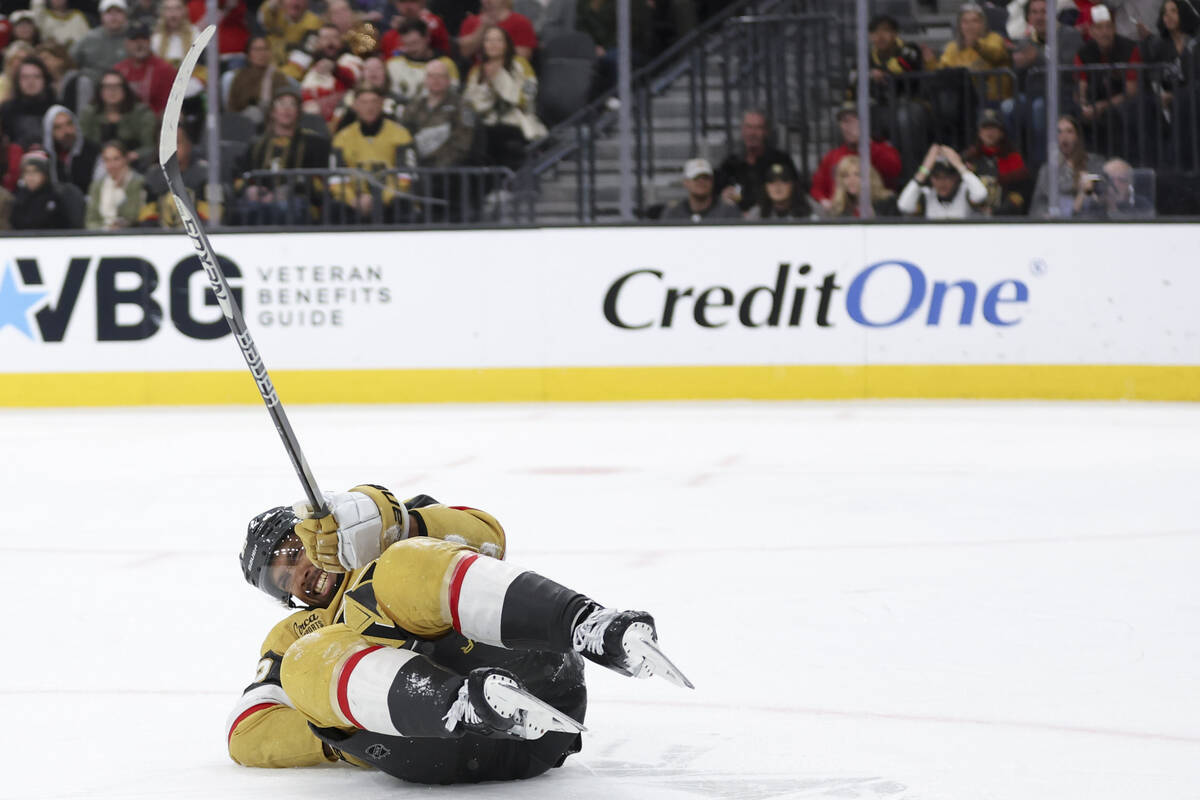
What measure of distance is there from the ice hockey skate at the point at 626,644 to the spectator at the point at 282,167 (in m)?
9.43

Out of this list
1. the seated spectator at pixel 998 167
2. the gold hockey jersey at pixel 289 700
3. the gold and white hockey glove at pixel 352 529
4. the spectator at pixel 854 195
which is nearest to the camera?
the gold and white hockey glove at pixel 352 529

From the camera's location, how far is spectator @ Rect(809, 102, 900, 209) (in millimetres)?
11422

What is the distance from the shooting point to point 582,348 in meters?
11.5

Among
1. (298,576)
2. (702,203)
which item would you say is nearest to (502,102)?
(702,203)

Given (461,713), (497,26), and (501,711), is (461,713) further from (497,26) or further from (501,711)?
(497,26)

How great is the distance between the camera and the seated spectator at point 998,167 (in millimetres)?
11242

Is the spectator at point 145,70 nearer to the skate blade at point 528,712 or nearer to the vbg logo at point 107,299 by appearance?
the vbg logo at point 107,299

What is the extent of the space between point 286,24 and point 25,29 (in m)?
2.00

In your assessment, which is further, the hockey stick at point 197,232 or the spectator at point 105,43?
the spectator at point 105,43

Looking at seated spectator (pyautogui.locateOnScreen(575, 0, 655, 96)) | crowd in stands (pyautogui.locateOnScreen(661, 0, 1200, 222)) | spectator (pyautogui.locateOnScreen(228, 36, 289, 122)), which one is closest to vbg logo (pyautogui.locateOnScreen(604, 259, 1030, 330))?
crowd in stands (pyautogui.locateOnScreen(661, 0, 1200, 222))

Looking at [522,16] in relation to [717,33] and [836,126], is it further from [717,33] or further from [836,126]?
[836,126]

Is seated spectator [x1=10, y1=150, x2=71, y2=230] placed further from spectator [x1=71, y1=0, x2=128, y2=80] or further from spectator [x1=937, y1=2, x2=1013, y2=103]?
spectator [x1=937, y1=2, x2=1013, y2=103]

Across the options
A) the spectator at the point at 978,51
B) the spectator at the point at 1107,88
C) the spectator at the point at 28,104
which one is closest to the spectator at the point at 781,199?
the spectator at the point at 978,51

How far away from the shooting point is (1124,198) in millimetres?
11039
